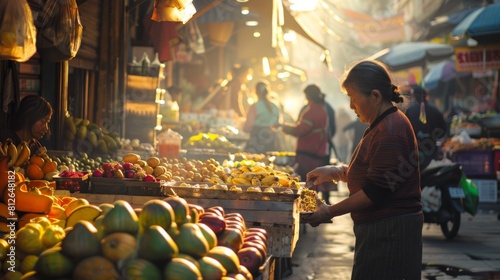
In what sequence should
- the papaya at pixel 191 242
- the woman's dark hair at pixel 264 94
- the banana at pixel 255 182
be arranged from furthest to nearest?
the woman's dark hair at pixel 264 94, the banana at pixel 255 182, the papaya at pixel 191 242

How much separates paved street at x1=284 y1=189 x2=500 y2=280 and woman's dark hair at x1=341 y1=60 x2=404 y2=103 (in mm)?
4614

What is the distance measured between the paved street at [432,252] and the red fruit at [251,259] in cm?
473

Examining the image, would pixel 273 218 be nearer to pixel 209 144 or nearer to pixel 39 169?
pixel 39 169

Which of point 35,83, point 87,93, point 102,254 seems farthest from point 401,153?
point 87,93

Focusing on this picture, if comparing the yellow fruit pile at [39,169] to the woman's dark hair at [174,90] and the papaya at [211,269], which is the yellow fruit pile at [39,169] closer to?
the papaya at [211,269]

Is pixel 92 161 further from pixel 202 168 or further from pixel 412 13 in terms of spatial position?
pixel 412 13

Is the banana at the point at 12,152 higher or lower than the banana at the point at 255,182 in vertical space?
higher

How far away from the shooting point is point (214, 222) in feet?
16.0

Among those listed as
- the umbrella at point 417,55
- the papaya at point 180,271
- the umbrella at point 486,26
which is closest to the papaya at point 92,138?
the papaya at point 180,271

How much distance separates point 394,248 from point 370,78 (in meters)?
1.06

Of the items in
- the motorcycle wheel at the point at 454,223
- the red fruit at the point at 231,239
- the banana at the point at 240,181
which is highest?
the banana at the point at 240,181

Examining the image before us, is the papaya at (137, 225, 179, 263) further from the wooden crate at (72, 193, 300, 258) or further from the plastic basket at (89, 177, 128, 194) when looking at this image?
the plastic basket at (89, 177, 128, 194)

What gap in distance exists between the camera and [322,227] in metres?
14.7

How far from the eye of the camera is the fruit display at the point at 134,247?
3961 millimetres
